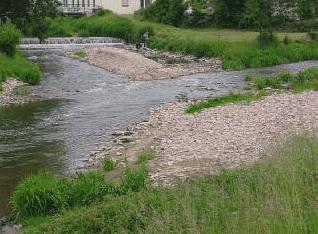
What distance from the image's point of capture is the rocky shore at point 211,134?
1633cm

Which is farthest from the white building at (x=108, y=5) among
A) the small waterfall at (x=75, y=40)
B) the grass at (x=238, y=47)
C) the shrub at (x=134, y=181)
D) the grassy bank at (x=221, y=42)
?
Answer: the shrub at (x=134, y=181)

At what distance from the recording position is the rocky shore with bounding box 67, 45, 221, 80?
4350cm

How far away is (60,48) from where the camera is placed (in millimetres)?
63688

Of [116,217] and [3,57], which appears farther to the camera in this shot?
[3,57]

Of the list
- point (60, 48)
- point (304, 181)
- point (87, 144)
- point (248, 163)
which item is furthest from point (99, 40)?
point (304, 181)

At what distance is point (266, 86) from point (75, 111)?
12.1 meters

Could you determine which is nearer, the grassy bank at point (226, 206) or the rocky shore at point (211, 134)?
the grassy bank at point (226, 206)

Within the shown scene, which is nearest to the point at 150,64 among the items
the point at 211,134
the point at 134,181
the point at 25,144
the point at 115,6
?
the point at 25,144

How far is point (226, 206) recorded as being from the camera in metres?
10.0

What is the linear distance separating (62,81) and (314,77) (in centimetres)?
1746

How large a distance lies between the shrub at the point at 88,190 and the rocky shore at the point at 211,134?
1.55 meters

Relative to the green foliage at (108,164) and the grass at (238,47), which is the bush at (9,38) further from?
the green foliage at (108,164)

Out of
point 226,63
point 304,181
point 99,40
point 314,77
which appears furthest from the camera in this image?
point 99,40

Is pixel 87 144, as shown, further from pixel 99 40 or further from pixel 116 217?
pixel 99 40
